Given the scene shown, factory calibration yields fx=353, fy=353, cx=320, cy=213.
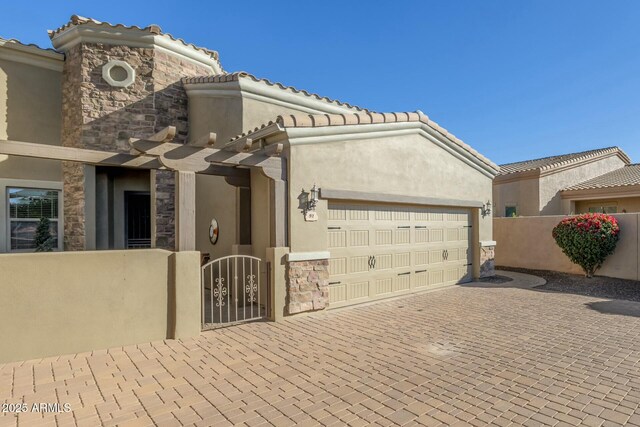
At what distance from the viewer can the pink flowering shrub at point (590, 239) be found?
1137 cm

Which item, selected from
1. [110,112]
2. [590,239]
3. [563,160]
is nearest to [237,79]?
[110,112]

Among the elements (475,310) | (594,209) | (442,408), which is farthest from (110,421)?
(594,209)

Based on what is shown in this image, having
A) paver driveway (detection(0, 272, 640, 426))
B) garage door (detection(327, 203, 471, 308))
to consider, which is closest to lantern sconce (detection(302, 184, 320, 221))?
garage door (detection(327, 203, 471, 308))

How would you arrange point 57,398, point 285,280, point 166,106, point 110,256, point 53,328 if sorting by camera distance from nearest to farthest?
point 57,398
point 53,328
point 110,256
point 285,280
point 166,106

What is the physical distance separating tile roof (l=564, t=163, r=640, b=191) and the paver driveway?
47.4 ft

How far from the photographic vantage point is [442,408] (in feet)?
12.5

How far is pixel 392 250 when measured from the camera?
9266mm

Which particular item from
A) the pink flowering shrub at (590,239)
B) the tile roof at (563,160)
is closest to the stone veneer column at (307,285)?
the pink flowering shrub at (590,239)

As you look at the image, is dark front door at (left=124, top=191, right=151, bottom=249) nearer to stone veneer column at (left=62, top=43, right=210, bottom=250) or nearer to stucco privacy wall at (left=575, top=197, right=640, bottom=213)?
stone veneer column at (left=62, top=43, right=210, bottom=250)

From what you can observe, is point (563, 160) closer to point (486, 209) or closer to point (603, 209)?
point (603, 209)

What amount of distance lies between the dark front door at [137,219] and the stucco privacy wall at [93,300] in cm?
567

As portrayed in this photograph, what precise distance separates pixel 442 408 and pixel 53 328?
18.2ft

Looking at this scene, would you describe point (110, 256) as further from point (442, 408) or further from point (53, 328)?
point (442, 408)

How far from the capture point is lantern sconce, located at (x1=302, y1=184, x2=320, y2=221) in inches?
298
